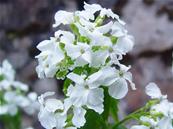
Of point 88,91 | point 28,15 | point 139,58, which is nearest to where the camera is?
point 88,91

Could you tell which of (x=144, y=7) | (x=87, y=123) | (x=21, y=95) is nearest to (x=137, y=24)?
(x=144, y=7)

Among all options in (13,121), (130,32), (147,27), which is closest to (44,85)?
(130,32)

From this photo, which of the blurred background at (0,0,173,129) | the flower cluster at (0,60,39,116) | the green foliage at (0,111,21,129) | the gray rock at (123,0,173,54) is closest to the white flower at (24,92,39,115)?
the flower cluster at (0,60,39,116)

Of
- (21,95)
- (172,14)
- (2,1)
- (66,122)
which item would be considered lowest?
(66,122)

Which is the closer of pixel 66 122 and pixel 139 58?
pixel 66 122

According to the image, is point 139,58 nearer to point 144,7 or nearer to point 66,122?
point 144,7

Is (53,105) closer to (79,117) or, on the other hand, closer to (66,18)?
(79,117)

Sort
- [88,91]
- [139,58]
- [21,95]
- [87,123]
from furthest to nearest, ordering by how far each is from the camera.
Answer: [139,58], [21,95], [87,123], [88,91]

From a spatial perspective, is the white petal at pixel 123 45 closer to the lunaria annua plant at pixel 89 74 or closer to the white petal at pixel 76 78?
the lunaria annua plant at pixel 89 74
